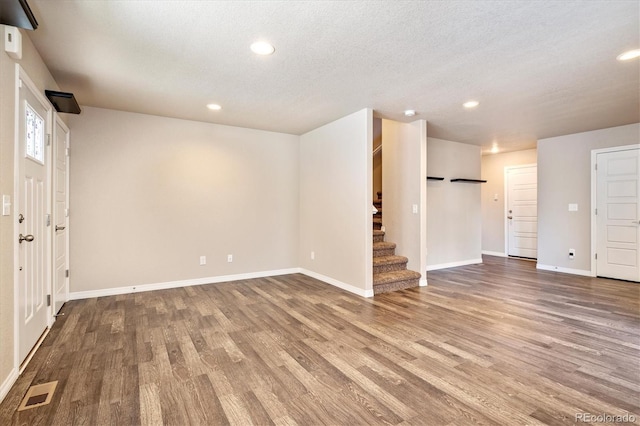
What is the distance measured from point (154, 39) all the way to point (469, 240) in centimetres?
632

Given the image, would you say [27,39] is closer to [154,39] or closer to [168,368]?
[154,39]

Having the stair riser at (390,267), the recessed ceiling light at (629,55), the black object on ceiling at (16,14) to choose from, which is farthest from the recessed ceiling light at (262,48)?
the stair riser at (390,267)

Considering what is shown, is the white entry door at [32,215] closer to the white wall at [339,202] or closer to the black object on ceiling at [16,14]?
the black object on ceiling at [16,14]

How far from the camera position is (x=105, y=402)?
6.16ft

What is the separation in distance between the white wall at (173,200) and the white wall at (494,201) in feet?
16.7

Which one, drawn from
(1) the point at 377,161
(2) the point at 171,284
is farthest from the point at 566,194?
(2) the point at 171,284

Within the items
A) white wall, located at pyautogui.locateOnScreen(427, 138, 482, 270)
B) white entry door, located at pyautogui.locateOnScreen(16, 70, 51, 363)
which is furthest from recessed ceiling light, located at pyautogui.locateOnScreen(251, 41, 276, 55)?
white wall, located at pyautogui.locateOnScreen(427, 138, 482, 270)

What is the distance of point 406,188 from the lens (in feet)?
16.4

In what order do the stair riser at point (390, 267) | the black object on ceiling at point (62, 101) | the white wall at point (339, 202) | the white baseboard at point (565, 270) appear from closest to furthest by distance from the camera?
1. the black object on ceiling at point (62, 101)
2. the white wall at point (339, 202)
3. the stair riser at point (390, 267)
4. the white baseboard at point (565, 270)

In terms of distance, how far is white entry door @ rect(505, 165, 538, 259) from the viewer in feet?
22.8

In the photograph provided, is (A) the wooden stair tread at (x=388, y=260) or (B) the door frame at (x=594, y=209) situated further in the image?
(B) the door frame at (x=594, y=209)

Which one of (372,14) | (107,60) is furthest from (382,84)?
(107,60)

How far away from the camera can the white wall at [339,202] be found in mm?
4188

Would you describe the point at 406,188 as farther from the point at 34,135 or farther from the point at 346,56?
the point at 34,135
